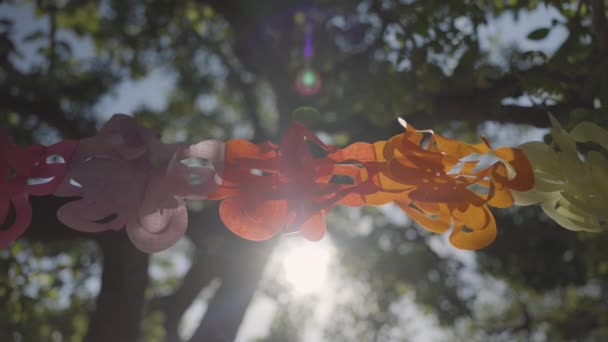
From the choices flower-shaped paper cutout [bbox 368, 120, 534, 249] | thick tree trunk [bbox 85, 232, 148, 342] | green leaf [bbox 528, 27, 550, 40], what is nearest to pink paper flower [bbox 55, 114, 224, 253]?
flower-shaped paper cutout [bbox 368, 120, 534, 249]

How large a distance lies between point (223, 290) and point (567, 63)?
10.7 feet

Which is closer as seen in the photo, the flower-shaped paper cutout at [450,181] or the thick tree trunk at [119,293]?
the flower-shaped paper cutout at [450,181]

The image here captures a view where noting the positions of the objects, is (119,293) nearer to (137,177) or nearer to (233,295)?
(233,295)

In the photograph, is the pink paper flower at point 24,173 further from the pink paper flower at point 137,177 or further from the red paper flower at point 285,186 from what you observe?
the red paper flower at point 285,186

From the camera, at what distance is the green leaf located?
198cm

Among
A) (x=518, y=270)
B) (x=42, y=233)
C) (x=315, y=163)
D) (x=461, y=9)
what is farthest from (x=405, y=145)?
(x=518, y=270)

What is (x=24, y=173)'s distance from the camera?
127 centimetres

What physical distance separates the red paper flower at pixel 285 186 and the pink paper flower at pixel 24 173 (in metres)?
0.45

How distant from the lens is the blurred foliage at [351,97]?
2.44m

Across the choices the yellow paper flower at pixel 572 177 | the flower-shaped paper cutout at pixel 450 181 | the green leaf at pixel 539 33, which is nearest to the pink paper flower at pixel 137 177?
the flower-shaped paper cutout at pixel 450 181

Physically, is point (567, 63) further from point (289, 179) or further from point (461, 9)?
point (289, 179)

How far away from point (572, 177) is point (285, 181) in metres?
0.78

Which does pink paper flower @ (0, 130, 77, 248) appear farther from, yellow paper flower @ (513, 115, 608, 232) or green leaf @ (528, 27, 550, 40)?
green leaf @ (528, 27, 550, 40)

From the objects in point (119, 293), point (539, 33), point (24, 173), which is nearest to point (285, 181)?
point (24, 173)
